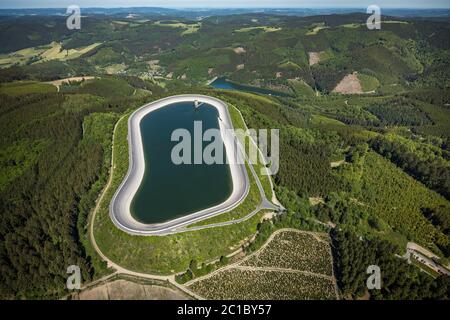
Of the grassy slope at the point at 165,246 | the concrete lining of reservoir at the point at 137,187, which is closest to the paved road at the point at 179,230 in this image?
the grassy slope at the point at 165,246

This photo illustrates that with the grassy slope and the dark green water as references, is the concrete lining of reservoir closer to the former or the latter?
the dark green water

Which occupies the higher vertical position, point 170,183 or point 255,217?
point 170,183

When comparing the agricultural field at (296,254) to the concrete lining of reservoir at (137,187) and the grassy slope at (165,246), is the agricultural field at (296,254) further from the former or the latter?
the concrete lining of reservoir at (137,187)

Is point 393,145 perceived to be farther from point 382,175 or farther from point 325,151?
point 325,151


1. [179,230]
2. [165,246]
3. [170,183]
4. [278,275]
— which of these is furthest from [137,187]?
[278,275]

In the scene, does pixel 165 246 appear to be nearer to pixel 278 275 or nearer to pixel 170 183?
pixel 170 183

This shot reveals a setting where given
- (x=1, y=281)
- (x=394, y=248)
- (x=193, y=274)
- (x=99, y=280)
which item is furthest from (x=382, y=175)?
(x=1, y=281)
